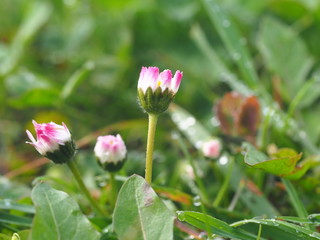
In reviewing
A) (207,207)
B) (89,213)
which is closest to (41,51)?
(89,213)

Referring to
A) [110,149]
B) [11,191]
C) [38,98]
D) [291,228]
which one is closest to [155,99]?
[110,149]

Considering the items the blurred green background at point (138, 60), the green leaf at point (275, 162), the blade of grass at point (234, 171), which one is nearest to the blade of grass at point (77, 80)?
the blurred green background at point (138, 60)

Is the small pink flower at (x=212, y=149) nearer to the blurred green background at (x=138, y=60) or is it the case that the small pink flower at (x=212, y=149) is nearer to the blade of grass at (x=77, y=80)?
the blurred green background at (x=138, y=60)

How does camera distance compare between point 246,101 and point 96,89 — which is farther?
point 96,89

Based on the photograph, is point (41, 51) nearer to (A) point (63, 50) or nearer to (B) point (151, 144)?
(A) point (63, 50)

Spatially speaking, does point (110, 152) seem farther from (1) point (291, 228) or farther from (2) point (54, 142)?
(1) point (291, 228)
